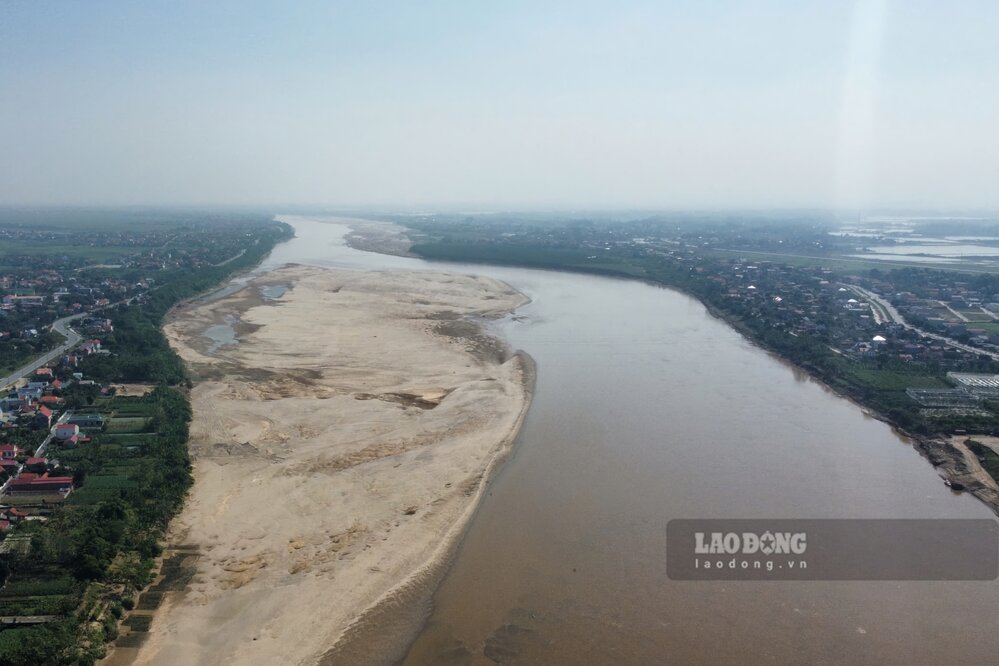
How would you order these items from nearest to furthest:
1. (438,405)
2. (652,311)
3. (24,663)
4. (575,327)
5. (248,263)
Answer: (24,663) < (438,405) < (575,327) < (652,311) < (248,263)

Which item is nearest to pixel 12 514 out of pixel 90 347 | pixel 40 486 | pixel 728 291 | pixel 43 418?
pixel 40 486

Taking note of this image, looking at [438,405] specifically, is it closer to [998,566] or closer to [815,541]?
[815,541]

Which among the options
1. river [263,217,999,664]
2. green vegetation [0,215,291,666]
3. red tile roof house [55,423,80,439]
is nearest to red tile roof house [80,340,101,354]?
green vegetation [0,215,291,666]

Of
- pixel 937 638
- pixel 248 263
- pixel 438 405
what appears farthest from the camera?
pixel 248 263

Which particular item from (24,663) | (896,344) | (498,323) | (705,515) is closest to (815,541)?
(705,515)

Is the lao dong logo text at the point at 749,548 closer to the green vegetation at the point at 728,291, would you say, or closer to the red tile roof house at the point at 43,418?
the green vegetation at the point at 728,291

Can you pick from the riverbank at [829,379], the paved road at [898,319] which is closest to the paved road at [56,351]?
the riverbank at [829,379]

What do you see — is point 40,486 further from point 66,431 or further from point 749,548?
point 749,548
